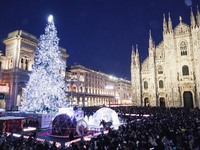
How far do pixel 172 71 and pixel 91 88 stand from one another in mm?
31244

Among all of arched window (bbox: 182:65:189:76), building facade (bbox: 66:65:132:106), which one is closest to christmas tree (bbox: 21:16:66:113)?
building facade (bbox: 66:65:132:106)

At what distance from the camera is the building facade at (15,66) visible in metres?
33.1

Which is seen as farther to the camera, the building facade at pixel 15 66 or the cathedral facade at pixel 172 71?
the cathedral facade at pixel 172 71

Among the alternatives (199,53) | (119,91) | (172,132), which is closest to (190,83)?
(199,53)

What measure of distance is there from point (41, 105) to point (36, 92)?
70.2 inches

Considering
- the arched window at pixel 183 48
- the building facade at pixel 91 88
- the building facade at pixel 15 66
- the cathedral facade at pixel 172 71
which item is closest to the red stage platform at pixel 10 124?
the building facade at pixel 15 66

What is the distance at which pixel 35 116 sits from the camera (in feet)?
62.3

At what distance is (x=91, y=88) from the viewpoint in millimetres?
61094

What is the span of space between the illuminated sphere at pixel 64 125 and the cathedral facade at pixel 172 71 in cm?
2864

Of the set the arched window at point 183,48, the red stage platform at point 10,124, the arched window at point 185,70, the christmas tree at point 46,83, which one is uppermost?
the arched window at point 183,48

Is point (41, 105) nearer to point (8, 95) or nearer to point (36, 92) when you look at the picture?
point (36, 92)

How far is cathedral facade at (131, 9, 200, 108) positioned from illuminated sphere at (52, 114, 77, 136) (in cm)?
2864

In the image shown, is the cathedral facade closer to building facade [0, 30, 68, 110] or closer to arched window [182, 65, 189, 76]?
arched window [182, 65, 189, 76]

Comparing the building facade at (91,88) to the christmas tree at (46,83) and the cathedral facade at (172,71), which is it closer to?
the cathedral facade at (172,71)
